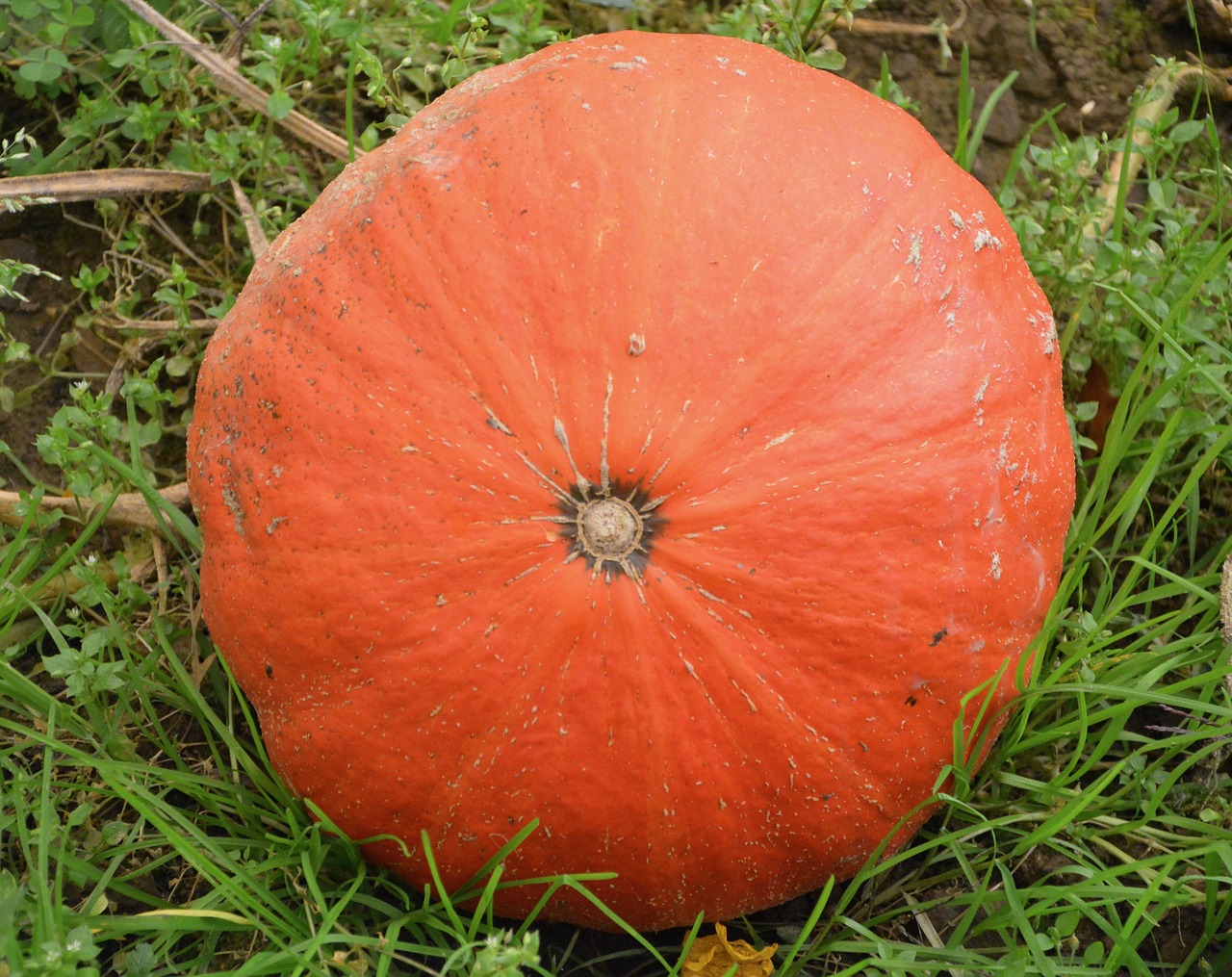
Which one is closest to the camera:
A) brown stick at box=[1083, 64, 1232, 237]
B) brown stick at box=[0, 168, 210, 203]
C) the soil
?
brown stick at box=[0, 168, 210, 203]

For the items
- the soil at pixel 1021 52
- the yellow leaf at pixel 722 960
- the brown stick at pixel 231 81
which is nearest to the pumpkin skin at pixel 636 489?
the yellow leaf at pixel 722 960

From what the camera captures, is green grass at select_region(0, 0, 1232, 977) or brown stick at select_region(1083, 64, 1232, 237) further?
brown stick at select_region(1083, 64, 1232, 237)

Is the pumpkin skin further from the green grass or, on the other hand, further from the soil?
the soil

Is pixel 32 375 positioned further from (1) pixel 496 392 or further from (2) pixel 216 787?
(1) pixel 496 392

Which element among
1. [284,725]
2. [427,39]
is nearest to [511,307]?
[284,725]

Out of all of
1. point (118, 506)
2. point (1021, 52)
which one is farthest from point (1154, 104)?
point (118, 506)

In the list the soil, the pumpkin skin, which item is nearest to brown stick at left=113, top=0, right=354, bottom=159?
the soil

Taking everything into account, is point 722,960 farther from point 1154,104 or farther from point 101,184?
point 1154,104
